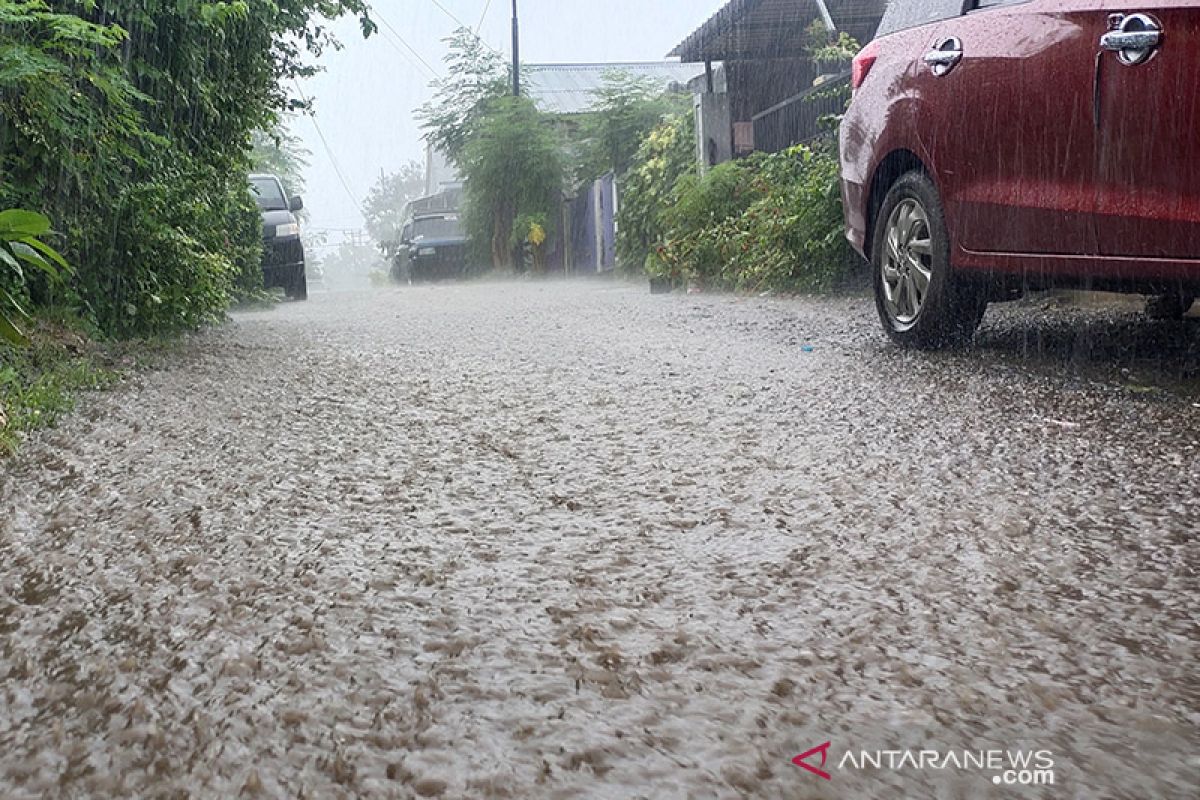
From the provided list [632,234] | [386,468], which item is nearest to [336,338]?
[386,468]

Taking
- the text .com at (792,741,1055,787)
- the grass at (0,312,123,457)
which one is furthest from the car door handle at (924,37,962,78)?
the text .com at (792,741,1055,787)

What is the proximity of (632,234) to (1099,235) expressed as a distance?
15.0 m

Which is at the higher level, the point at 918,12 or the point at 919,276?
the point at 918,12

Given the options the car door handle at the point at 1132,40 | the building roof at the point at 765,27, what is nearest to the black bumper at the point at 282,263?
the building roof at the point at 765,27

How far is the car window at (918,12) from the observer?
5.48 meters

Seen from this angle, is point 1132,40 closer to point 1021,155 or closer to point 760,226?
point 1021,155

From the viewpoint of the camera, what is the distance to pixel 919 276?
18.2ft

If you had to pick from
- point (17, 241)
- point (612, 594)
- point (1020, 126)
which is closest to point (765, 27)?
point (1020, 126)

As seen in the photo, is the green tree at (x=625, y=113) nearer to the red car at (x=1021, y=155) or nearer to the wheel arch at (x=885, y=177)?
the wheel arch at (x=885, y=177)

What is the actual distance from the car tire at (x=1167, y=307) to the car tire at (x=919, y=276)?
0.94m

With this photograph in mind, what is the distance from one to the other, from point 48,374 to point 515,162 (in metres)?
22.4

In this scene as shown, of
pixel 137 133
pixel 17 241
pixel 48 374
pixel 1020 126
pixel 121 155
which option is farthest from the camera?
pixel 121 155

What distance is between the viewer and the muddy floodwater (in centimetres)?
169

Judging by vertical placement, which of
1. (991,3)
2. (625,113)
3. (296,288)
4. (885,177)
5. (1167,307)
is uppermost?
(625,113)
